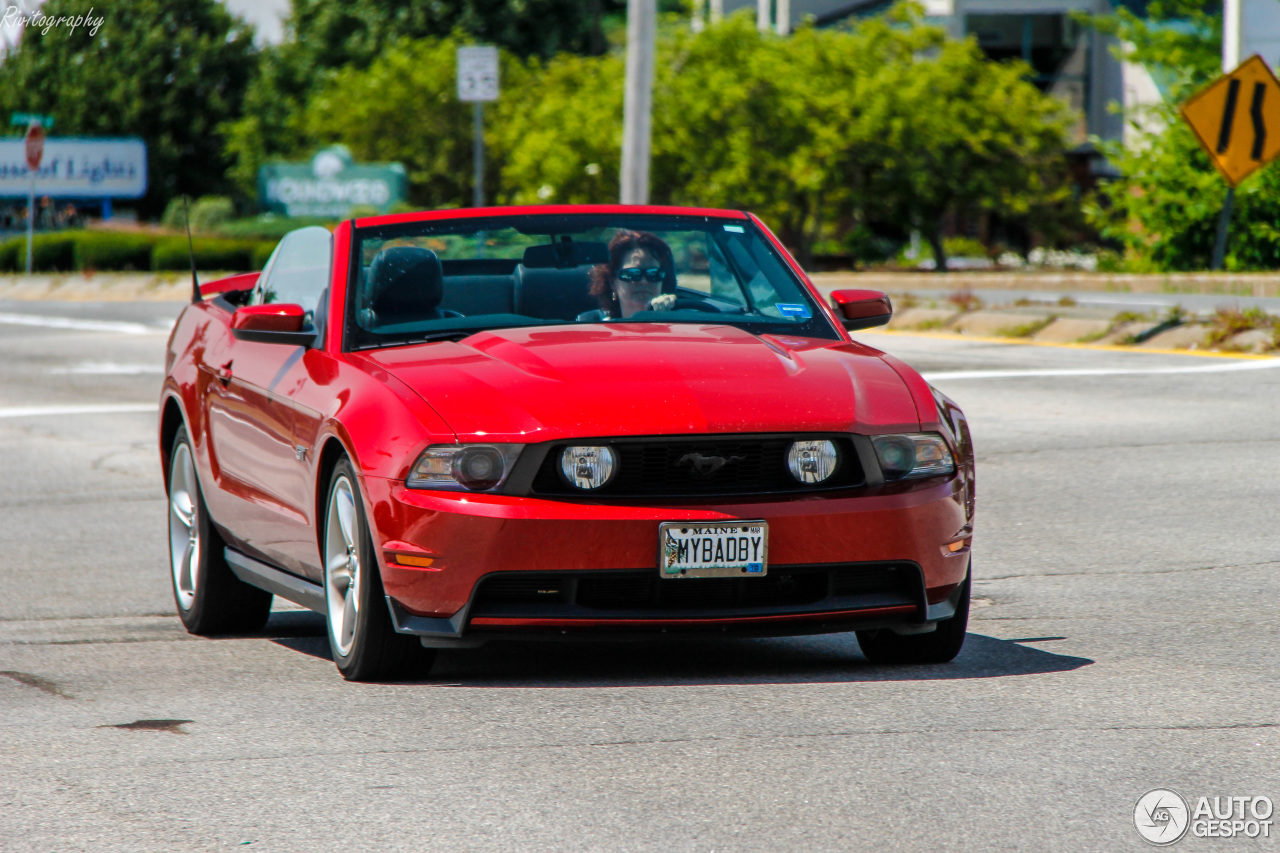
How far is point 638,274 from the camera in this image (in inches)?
251

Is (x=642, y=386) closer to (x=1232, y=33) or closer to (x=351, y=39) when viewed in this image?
(x=1232, y=33)

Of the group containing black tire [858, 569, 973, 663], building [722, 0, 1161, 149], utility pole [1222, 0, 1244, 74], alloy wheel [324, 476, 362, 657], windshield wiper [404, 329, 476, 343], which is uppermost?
building [722, 0, 1161, 149]

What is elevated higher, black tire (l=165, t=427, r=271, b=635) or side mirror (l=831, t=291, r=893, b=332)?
side mirror (l=831, t=291, r=893, b=332)

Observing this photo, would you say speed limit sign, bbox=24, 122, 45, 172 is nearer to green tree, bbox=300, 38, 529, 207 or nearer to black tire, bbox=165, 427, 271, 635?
green tree, bbox=300, 38, 529, 207

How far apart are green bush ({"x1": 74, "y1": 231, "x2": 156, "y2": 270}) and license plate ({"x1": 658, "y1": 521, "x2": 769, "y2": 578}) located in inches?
1593

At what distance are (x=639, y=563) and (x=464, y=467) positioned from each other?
543 millimetres

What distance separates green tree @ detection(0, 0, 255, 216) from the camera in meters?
68.6

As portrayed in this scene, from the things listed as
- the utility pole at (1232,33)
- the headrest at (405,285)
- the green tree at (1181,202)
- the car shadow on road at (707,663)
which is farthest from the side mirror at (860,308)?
the utility pole at (1232,33)

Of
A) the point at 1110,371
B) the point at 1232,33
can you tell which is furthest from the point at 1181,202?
the point at 1110,371

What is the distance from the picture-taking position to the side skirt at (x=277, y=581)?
19.5 ft

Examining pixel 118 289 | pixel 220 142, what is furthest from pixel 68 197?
pixel 118 289

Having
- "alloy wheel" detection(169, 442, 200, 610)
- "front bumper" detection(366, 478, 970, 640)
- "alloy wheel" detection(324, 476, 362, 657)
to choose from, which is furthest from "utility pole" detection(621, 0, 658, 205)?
"front bumper" detection(366, 478, 970, 640)

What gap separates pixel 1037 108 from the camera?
37.3 meters

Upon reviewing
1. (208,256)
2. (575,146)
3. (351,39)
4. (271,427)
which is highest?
(351,39)
